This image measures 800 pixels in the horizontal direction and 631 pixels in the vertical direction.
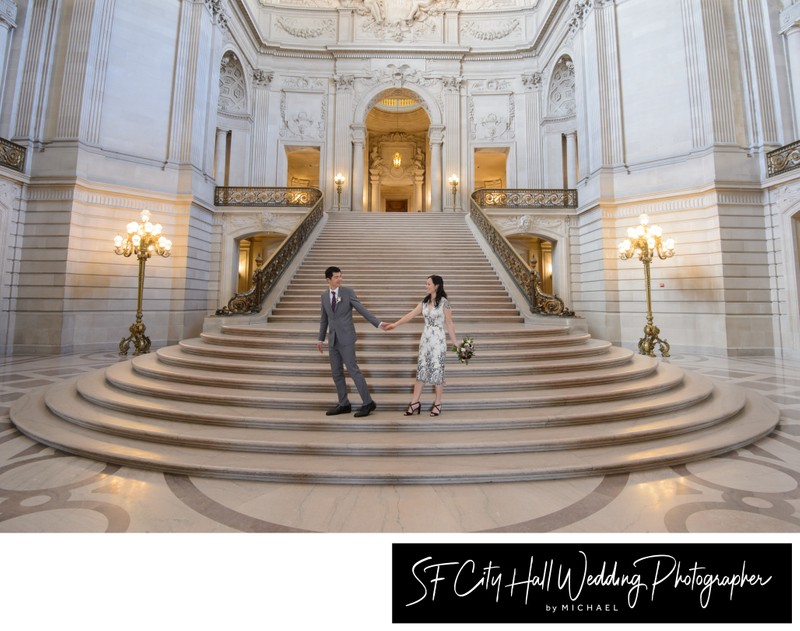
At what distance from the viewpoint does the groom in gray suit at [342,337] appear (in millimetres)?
3660

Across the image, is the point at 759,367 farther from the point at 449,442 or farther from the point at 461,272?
the point at 449,442

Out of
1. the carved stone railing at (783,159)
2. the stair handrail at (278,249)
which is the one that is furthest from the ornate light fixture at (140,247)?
the carved stone railing at (783,159)

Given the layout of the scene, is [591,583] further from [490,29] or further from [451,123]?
[490,29]

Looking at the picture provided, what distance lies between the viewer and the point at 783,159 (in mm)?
9000

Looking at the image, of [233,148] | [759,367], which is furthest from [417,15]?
[759,367]

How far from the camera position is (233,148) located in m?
16.5

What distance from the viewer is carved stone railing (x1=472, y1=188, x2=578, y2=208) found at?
1339 centimetres

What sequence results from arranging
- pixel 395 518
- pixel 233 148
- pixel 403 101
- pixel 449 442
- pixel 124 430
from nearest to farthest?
pixel 395 518
pixel 449 442
pixel 124 430
pixel 233 148
pixel 403 101

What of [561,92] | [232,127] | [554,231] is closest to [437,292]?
[554,231]

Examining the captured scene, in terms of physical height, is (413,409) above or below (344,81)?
below

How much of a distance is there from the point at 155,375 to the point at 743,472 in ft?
19.8

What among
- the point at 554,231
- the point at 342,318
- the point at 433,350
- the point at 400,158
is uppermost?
the point at 400,158

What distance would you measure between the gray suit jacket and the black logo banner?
2.10 metres

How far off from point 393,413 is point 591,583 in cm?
226
